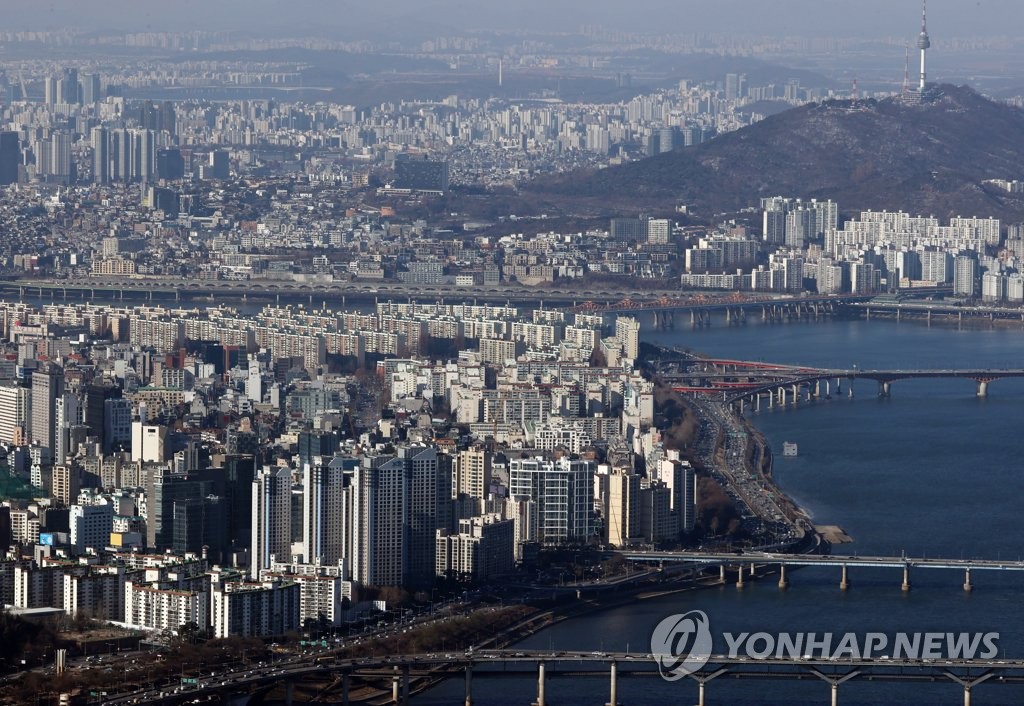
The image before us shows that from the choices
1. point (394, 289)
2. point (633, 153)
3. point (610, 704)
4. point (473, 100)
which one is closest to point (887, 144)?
point (633, 153)

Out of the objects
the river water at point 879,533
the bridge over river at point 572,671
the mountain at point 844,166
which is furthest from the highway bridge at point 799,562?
the mountain at point 844,166

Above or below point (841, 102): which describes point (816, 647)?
below

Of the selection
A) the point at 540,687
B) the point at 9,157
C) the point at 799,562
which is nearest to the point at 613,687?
the point at 540,687

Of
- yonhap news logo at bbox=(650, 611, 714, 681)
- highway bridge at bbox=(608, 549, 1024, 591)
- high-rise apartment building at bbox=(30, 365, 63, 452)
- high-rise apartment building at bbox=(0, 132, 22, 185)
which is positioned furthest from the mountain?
yonhap news logo at bbox=(650, 611, 714, 681)

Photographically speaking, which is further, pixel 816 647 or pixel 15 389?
pixel 15 389

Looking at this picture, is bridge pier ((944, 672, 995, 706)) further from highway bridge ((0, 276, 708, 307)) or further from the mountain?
the mountain

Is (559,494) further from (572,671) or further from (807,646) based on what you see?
(572,671)

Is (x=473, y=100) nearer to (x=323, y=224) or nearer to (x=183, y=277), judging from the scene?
(x=323, y=224)
